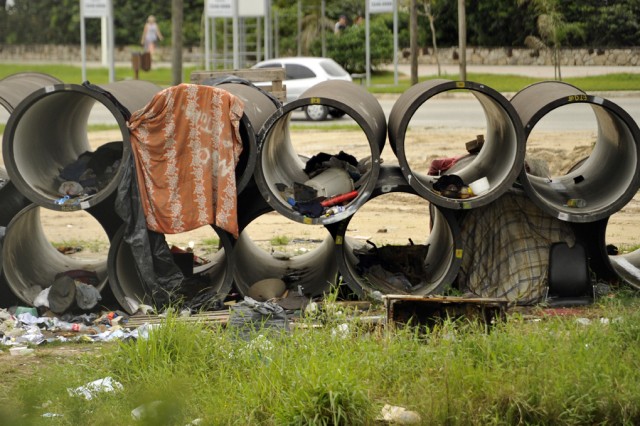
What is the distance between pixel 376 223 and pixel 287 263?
2.89 m

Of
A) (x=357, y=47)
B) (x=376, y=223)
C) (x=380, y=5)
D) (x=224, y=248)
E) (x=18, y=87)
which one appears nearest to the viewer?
(x=224, y=248)

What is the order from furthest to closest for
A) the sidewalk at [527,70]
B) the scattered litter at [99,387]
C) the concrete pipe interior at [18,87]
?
the sidewalk at [527,70], the concrete pipe interior at [18,87], the scattered litter at [99,387]

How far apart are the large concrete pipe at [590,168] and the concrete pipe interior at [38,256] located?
14.8 feet

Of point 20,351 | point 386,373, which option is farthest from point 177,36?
point 386,373

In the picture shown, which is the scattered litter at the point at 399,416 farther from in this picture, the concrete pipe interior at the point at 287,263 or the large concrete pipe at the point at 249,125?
the large concrete pipe at the point at 249,125

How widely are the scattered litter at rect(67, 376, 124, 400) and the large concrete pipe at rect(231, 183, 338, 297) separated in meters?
3.03

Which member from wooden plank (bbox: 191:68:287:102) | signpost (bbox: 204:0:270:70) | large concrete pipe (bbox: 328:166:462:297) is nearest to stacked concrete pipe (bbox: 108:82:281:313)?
large concrete pipe (bbox: 328:166:462:297)

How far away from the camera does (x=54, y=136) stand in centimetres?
1138

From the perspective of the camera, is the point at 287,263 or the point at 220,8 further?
the point at 220,8

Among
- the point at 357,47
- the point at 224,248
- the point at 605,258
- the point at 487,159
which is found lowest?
the point at 605,258

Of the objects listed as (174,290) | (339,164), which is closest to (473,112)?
(339,164)

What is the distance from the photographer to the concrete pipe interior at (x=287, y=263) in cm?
1048

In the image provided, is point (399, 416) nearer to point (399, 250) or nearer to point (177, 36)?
point (399, 250)

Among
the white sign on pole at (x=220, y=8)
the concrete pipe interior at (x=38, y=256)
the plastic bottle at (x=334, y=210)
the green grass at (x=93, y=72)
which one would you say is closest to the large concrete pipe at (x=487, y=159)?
the plastic bottle at (x=334, y=210)
